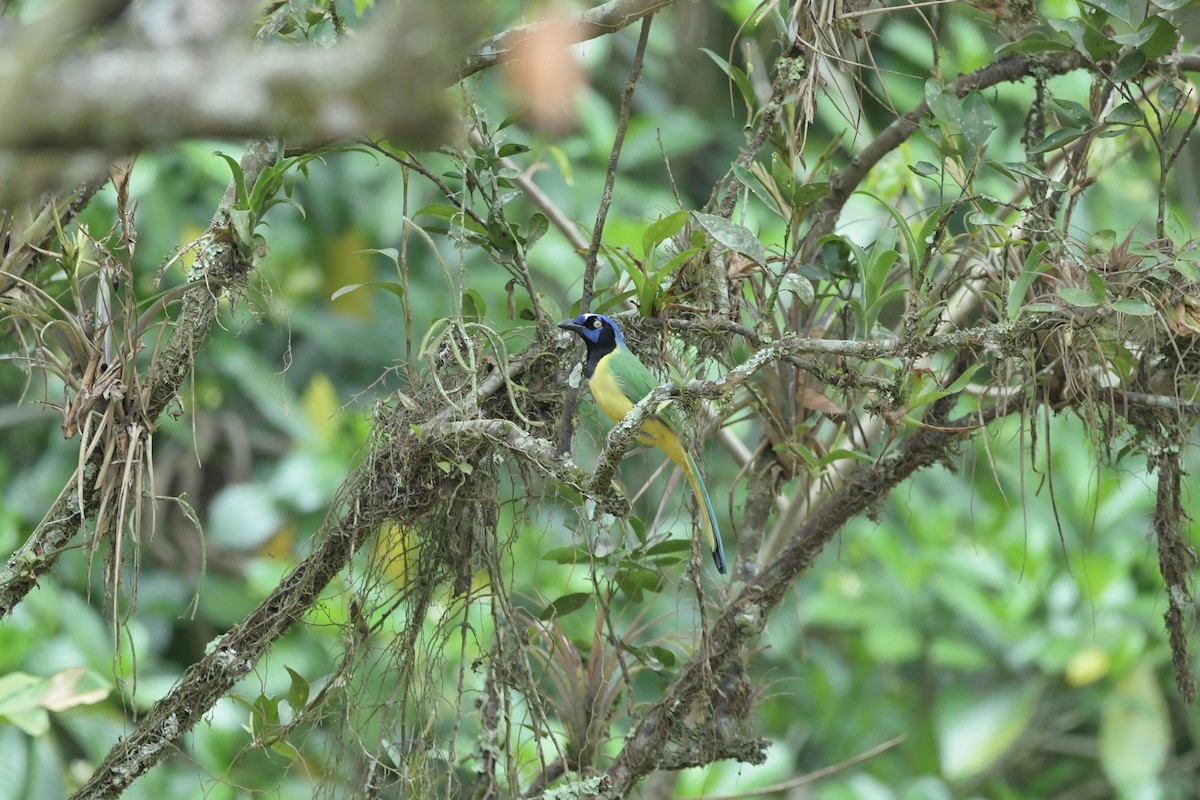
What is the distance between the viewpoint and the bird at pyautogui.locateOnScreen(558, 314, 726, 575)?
2.47m

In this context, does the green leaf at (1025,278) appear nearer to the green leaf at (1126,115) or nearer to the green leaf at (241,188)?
the green leaf at (1126,115)

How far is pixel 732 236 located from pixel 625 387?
55cm

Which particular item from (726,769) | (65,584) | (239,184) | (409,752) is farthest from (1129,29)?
(65,584)

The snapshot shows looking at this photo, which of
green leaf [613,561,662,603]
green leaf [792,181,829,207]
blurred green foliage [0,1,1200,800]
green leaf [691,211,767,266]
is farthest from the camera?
blurred green foliage [0,1,1200,800]

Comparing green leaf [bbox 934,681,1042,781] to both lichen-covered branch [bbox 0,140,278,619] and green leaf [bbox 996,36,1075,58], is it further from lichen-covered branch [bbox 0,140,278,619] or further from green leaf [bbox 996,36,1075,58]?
lichen-covered branch [bbox 0,140,278,619]

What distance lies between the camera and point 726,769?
5.36 meters

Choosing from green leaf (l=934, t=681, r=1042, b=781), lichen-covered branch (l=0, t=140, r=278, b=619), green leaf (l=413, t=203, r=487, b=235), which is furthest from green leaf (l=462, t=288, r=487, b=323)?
green leaf (l=934, t=681, r=1042, b=781)

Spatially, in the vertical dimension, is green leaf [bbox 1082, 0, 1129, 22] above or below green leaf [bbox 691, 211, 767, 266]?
above

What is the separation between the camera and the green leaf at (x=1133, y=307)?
7.12 feet

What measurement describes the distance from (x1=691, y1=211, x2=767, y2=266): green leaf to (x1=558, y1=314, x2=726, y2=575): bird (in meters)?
0.29

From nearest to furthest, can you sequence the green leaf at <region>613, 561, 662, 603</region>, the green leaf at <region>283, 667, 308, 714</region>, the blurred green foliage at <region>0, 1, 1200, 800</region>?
the green leaf at <region>283, 667, 308, 714</region>
the green leaf at <region>613, 561, 662, 603</region>
the blurred green foliage at <region>0, 1, 1200, 800</region>

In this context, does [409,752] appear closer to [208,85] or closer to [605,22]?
[605,22]

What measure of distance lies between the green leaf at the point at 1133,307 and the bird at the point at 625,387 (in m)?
0.90

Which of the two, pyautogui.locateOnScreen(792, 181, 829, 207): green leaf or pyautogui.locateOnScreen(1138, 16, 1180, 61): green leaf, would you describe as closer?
pyautogui.locateOnScreen(1138, 16, 1180, 61): green leaf
